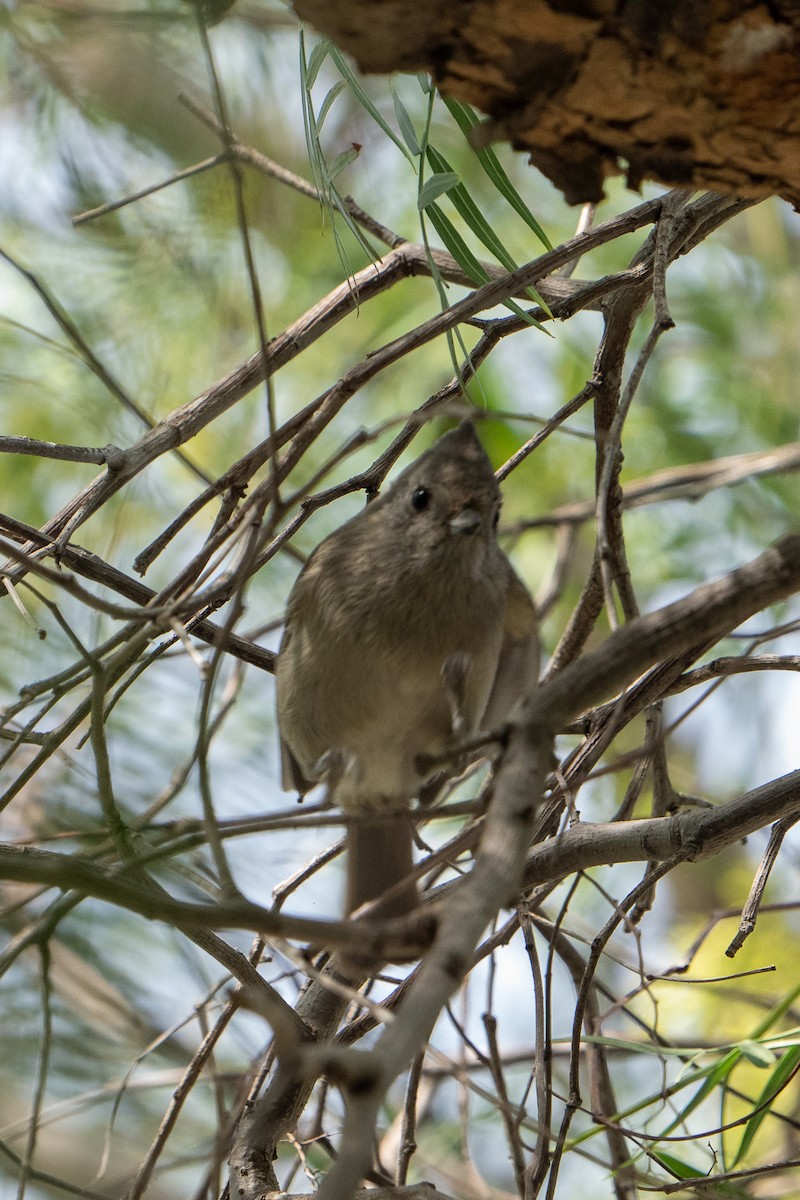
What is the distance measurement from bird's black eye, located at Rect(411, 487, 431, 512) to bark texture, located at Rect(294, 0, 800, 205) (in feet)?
2.09

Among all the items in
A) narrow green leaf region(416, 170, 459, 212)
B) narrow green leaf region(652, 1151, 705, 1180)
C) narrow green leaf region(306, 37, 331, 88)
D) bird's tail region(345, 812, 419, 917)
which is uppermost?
narrow green leaf region(306, 37, 331, 88)

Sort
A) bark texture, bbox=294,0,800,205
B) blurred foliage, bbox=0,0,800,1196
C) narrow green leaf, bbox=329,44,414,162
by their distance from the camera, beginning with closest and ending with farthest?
bark texture, bbox=294,0,800,205, narrow green leaf, bbox=329,44,414,162, blurred foliage, bbox=0,0,800,1196

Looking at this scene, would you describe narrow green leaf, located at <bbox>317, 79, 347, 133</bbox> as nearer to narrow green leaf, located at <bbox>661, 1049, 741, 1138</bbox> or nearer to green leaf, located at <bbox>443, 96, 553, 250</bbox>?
green leaf, located at <bbox>443, 96, 553, 250</bbox>

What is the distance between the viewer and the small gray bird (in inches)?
67.9

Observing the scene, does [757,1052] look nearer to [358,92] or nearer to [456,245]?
[456,245]

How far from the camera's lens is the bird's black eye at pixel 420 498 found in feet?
5.95

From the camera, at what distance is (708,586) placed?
1.04 m

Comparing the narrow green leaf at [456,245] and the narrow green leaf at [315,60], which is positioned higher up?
the narrow green leaf at [315,60]

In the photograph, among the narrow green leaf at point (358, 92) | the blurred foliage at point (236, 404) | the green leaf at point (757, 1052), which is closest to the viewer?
the green leaf at point (757, 1052)

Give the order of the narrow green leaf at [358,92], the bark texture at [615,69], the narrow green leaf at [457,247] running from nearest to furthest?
the bark texture at [615,69]
the narrow green leaf at [358,92]
the narrow green leaf at [457,247]

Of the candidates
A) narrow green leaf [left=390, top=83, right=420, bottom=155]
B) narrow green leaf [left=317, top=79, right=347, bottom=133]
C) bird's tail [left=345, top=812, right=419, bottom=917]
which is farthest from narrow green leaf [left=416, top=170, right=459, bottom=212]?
bird's tail [left=345, top=812, right=419, bottom=917]

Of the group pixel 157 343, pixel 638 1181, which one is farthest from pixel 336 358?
pixel 638 1181

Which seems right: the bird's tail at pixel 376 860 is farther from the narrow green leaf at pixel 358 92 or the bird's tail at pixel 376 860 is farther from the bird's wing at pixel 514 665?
the narrow green leaf at pixel 358 92

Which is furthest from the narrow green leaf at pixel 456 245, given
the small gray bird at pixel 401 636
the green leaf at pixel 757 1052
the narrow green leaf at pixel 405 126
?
the green leaf at pixel 757 1052
